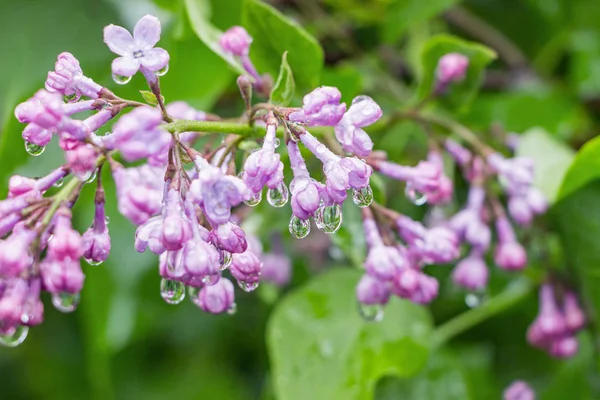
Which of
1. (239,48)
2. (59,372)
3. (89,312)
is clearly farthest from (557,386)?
(59,372)

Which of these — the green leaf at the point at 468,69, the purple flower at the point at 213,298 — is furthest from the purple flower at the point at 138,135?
the green leaf at the point at 468,69

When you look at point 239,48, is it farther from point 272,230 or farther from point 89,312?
point 89,312

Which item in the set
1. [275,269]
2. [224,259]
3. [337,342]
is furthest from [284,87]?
[275,269]

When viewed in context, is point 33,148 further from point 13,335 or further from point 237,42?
point 237,42

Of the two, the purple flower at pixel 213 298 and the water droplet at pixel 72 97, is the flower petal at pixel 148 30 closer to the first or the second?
the water droplet at pixel 72 97

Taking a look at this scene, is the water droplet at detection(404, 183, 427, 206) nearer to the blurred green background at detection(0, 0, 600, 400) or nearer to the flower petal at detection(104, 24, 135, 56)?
the blurred green background at detection(0, 0, 600, 400)

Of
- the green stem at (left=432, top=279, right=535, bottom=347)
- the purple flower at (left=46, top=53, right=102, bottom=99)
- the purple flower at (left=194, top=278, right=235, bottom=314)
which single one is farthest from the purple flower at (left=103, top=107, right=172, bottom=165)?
the green stem at (left=432, top=279, right=535, bottom=347)
